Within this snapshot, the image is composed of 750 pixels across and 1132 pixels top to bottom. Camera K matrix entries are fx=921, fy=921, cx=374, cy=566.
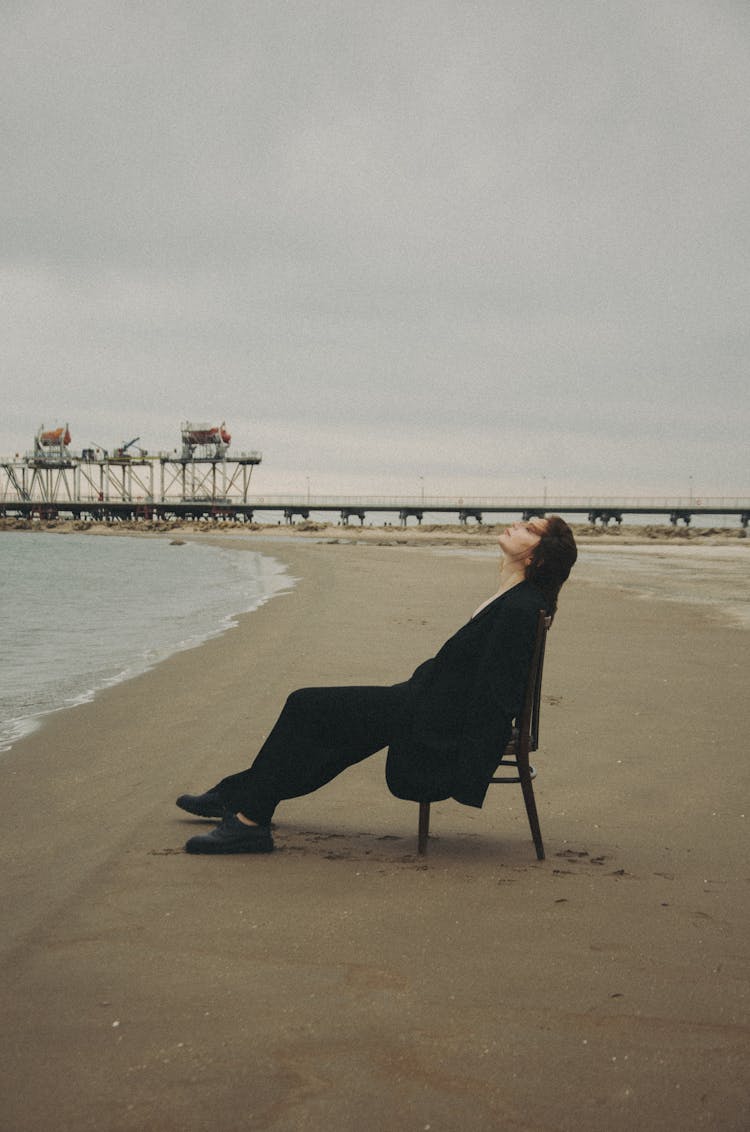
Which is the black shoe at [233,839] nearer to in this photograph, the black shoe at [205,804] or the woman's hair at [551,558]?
the black shoe at [205,804]

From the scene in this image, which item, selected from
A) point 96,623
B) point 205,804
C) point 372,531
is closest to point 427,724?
point 205,804

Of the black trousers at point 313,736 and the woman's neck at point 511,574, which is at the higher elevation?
the woman's neck at point 511,574

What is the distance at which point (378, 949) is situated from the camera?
2.95 m

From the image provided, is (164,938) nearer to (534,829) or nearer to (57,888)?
(57,888)

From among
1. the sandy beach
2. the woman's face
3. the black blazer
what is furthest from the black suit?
the sandy beach

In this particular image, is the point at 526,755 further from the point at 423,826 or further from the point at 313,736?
the point at 313,736

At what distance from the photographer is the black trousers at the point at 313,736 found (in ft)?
12.8

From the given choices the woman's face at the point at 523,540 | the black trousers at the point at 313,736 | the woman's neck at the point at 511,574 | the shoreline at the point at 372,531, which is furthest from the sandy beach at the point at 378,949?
the shoreline at the point at 372,531

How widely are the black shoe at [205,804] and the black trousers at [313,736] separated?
271 mm

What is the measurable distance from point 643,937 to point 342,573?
21.4 metres

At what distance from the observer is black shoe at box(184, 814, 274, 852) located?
3.87m

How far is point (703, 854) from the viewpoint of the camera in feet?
13.1

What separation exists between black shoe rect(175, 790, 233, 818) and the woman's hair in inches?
67.9

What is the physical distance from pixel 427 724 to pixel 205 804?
116cm
